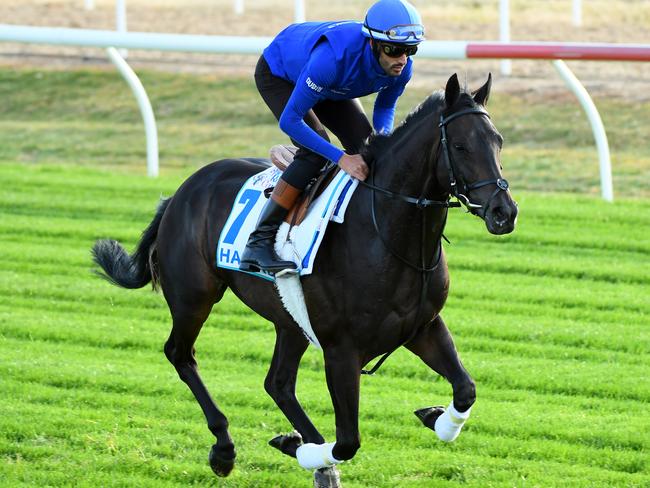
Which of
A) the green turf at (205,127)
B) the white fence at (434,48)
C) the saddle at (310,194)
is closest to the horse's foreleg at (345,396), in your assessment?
the saddle at (310,194)

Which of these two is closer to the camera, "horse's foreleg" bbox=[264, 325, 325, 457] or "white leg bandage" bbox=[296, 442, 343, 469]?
"white leg bandage" bbox=[296, 442, 343, 469]

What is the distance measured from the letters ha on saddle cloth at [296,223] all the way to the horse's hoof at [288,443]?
1.80 ft

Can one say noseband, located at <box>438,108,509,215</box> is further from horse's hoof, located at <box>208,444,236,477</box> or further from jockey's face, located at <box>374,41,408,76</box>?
horse's hoof, located at <box>208,444,236,477</box>

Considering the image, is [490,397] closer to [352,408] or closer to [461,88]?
[352,408]

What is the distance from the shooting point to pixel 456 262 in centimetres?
978

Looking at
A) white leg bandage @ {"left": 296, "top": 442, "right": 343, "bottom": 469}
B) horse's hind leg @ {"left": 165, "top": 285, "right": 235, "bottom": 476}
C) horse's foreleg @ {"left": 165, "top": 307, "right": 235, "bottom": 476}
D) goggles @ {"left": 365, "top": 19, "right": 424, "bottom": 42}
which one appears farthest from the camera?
horse's hind leg @ {"left": 165, "top": 285, "right": 235, "bottom": 476}

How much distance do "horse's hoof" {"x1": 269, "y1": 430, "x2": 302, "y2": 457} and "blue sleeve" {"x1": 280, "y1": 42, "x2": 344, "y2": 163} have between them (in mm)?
1386

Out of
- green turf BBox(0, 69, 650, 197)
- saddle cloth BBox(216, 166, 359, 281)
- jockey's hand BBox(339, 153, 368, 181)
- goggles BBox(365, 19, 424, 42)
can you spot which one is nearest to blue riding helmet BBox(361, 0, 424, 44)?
goggles BBox(365, 19, 424, 42)

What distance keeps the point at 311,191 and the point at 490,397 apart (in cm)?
197

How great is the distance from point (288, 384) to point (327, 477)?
26.3 inches

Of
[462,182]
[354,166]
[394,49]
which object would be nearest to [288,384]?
[354,166]

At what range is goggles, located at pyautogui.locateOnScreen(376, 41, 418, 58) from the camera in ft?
17.7

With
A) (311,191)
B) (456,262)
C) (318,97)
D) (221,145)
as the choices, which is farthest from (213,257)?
(221,145)

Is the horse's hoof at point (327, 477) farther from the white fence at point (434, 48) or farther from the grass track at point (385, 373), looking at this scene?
the white fence at point (434, 48)
